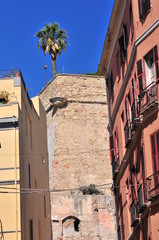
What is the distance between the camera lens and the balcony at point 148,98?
2177 cm

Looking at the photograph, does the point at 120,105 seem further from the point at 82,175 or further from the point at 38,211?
the point at 82,175

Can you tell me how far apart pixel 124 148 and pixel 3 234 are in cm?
641

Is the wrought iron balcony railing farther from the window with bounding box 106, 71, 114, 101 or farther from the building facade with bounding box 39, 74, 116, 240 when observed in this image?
the building facade with bounding box 39, 74, 116, 240

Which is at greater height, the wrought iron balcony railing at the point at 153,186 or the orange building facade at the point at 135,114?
the orange building facade at the point at 135,114

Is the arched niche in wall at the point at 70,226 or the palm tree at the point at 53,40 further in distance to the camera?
the palm tree at the point at 53,40

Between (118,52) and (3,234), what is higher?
(118,52)

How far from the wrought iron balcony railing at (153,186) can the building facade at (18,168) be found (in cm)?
663

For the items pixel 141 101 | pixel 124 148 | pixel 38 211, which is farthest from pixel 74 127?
pixel 141 101

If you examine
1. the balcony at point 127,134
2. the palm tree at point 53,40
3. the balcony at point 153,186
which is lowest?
the balcony at point 153,186

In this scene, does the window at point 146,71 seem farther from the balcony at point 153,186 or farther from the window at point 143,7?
the balcony at point 153,186

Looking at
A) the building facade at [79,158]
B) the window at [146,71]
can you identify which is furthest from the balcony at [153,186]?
the building facade at [79,158]

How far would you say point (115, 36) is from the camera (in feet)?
96.3

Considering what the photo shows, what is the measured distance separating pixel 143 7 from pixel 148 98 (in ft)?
11.3

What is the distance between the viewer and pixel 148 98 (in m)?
22.4
